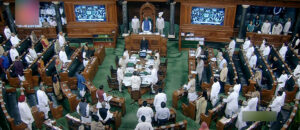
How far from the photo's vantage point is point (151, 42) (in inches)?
655

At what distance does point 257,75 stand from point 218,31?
18.5 ft

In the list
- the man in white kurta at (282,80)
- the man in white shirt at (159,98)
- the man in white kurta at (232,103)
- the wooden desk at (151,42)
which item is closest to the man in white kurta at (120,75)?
the man in white shirt at (159,98)

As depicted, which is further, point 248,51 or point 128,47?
point 128,47

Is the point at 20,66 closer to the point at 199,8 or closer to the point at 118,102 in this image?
the point at 118,102

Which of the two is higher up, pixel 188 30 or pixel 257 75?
pixel 188 30

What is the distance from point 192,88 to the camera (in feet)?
38.4

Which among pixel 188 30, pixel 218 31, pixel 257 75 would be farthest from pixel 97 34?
pixel 257 75

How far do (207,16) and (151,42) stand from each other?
158 inches

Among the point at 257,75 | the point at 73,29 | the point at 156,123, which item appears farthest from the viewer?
the point at 73,29

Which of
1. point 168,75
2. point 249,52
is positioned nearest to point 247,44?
point 249,52

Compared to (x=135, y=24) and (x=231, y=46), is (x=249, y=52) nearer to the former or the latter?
(x=231, y=46)

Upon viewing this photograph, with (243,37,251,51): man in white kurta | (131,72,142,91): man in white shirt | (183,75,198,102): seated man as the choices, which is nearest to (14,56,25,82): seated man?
(131,72,142,91): man in white shirt

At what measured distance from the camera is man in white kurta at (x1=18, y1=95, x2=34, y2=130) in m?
10.0

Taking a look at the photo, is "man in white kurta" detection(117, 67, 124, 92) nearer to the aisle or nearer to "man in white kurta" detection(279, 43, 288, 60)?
the aisle
